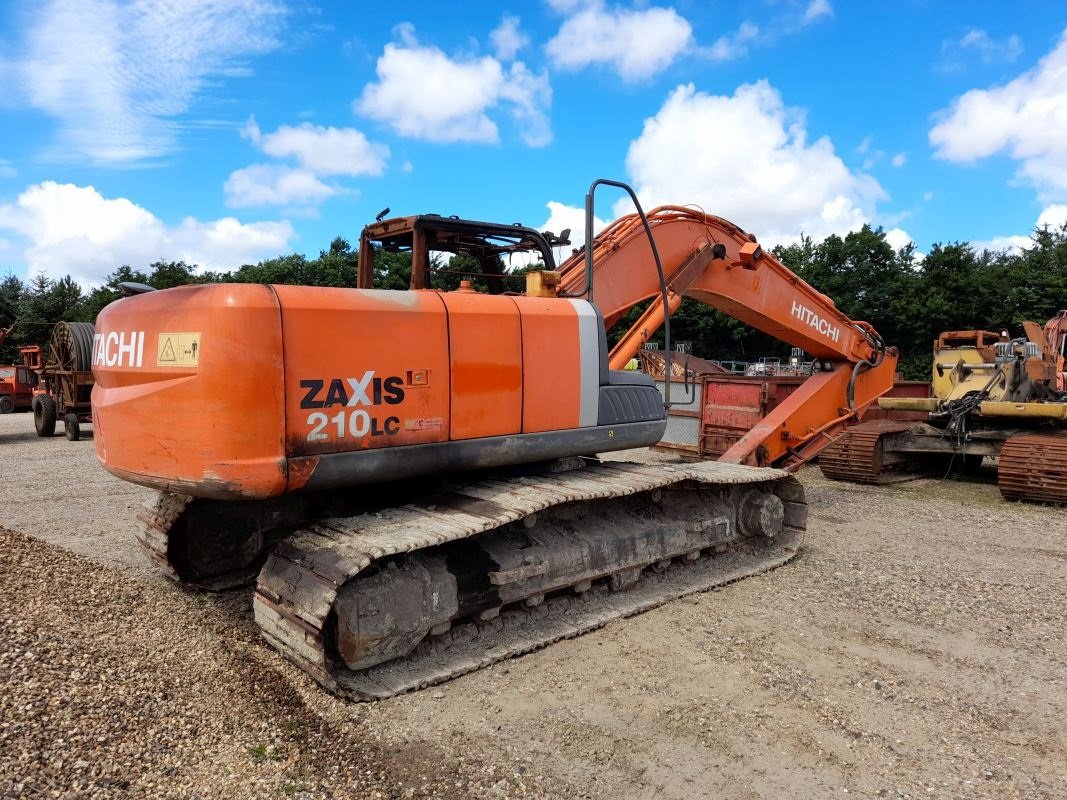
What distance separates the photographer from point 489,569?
4352 millimetres

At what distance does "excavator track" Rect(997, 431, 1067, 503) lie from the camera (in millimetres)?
8523

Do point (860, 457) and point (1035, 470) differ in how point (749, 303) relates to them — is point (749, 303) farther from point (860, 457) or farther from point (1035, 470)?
point (1035, 470)

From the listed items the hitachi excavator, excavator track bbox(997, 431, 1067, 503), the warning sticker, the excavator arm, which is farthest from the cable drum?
excavator track bbox(997, 431, 1067, 503)

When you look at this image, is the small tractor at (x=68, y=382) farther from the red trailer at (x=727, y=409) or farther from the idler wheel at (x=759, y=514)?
the idler wheel at (x=759, y=514)

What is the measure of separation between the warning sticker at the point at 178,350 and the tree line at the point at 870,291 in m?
28.1

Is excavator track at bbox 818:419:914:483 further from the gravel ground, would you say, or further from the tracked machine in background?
the gravel ground

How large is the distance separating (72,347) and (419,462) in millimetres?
14360

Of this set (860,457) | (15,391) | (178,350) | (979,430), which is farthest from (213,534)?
(15,391)

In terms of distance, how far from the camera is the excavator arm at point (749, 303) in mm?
6035

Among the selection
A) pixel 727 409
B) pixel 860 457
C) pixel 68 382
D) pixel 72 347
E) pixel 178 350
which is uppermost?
pixel 72 347

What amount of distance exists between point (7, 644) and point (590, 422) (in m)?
3.43

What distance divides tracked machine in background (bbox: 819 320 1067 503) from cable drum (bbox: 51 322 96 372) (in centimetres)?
1428

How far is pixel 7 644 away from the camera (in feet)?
12.2

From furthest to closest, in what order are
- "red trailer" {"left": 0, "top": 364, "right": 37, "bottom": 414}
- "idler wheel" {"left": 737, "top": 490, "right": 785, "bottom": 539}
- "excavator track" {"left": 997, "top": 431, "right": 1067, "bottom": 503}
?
"red trailer" {"left": 0, "top": 364, "right": 37, "bottom": 414}, "excavator track" {"left": 997, "top": 431, "right": 1067, "bottom": 503}, "idler wheel" {"left": 737, "top": 490, "right": 785, "bottom": 539}
